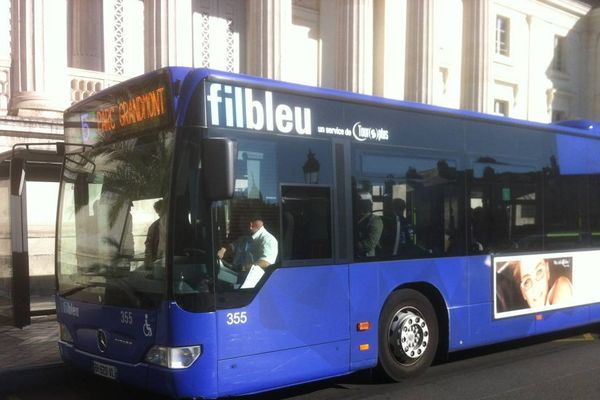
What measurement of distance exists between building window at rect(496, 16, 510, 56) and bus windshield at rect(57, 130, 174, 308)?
2503 cm

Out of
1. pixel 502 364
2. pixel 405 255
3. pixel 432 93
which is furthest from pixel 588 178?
pixel 432 93

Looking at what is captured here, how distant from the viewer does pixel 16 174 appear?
860cm

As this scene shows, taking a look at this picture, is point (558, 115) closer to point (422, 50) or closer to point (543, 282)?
point (422, 50)

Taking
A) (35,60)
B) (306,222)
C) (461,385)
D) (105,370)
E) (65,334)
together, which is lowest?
(461,385)

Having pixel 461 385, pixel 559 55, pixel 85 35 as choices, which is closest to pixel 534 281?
pixel 461 385

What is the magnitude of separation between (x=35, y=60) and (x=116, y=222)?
32.3ft

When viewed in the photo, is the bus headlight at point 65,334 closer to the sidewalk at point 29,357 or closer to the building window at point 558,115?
the sidewalk at point 29,357

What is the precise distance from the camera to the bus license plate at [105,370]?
16.9 ft

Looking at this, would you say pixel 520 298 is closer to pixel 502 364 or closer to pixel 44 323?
pixel 502 364

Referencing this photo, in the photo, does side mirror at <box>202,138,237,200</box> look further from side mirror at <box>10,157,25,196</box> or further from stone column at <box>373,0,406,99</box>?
stone column at <box>373,0,406,99</box>

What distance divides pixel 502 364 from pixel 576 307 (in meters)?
1.78

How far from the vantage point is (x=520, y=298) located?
24.4 feet

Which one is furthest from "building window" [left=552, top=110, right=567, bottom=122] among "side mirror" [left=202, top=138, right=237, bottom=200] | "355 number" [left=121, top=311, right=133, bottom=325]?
"355 number" [left=121, top=311, right=133, bottom=325]

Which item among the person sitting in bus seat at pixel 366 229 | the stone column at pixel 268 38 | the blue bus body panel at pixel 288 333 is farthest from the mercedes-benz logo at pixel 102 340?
the stone column at pixel 268 38
